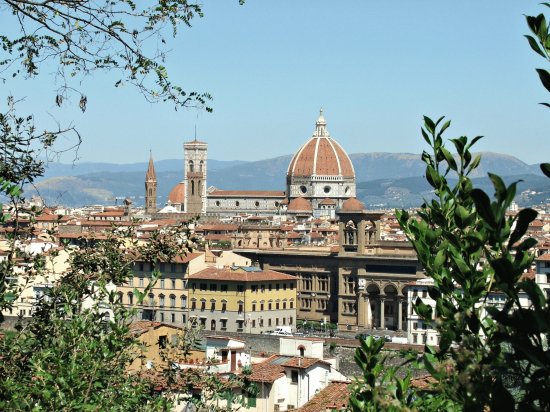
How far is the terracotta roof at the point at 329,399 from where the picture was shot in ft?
65.6

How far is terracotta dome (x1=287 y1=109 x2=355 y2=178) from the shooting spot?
132750mm

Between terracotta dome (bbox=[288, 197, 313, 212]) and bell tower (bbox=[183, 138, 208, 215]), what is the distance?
883 centimetres

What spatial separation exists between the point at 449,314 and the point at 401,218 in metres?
1.07

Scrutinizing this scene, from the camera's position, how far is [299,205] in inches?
4845

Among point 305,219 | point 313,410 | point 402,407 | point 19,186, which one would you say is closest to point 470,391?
point 402,407

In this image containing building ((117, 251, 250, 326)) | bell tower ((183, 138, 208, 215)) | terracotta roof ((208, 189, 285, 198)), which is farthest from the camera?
terracotta roof ((208, 189, 285, 198))

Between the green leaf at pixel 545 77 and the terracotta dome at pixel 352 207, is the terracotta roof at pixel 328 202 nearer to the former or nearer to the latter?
the terracotta dome at pixel 352 207

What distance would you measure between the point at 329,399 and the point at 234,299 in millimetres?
40062

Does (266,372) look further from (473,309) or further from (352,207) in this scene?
(352,207)

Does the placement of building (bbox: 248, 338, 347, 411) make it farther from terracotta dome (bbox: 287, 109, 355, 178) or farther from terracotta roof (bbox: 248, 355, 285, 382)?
terracotta dome (bbox: 287, 109, 355, 178)

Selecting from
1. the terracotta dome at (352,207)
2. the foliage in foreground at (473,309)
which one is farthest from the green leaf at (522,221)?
the terracotta dome at (352,207)

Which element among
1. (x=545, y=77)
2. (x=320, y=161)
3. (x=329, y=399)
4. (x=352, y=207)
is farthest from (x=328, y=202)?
(x=545, y=77)

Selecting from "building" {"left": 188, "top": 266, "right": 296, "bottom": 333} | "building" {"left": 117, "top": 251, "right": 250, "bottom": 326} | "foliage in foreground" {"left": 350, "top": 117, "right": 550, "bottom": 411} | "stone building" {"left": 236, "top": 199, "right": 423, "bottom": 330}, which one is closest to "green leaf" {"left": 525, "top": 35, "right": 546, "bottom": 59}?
"foliage in foreground" {"left": 350, "top": 117, "right": 550, "bottom": 411}

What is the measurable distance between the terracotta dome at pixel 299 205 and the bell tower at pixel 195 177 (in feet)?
29.0
